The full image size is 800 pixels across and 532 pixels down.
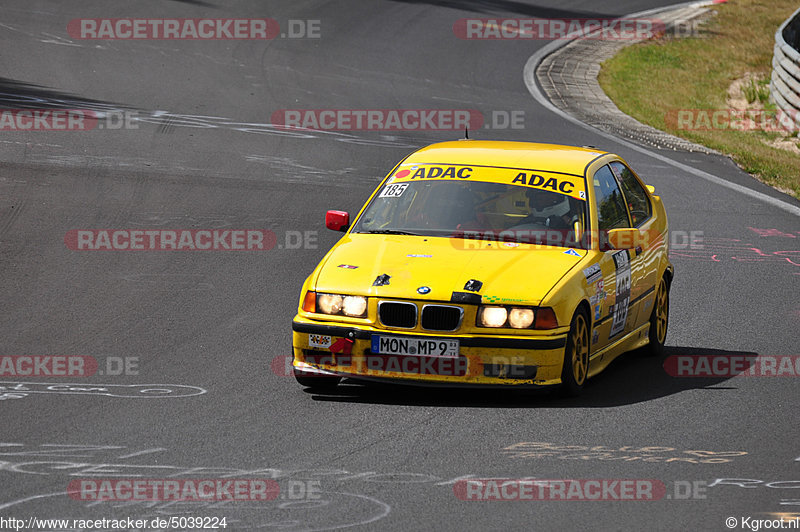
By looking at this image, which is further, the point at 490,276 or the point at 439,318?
the point at 490,276

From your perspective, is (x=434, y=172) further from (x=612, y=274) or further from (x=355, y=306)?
(x=355, y=306)

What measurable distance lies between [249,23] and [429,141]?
35.6 feet

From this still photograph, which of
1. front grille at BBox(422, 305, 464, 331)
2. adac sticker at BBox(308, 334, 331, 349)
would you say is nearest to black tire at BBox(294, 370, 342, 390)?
adac sticker at BBox(308, 334, 331, 349)

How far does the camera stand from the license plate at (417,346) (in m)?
7.71

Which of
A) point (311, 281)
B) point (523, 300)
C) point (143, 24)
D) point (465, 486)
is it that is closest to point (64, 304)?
point (311, 281)

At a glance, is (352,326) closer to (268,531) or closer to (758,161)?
(268,531)

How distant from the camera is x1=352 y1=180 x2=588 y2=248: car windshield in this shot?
8.70 m

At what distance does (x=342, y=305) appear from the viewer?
795cm
